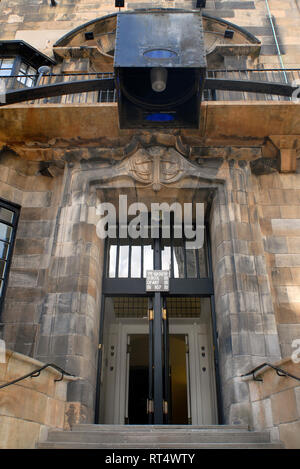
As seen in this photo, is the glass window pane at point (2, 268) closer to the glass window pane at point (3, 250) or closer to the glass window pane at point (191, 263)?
the glass window pane at point (3, 250)

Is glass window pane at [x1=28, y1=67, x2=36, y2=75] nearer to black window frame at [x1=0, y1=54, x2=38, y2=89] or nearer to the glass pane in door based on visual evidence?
black window frame at [x1=0, y1=54, x2=38, y2=89]

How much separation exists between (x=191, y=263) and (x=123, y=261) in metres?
1.62

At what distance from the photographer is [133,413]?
12250 mm

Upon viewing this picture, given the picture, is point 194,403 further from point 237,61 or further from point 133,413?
point 237,61

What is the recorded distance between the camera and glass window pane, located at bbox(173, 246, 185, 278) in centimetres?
871

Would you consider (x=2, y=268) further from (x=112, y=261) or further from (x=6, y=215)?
(x=112, y=261)

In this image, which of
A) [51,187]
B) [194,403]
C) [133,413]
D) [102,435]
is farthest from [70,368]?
[133,413]

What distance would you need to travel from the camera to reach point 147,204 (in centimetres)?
891

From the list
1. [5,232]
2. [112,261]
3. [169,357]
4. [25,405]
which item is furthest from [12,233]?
[169,357]

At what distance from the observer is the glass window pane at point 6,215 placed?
8391 millimetres

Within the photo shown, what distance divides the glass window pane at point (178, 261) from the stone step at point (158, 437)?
389 cm

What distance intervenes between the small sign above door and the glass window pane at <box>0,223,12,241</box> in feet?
10.7

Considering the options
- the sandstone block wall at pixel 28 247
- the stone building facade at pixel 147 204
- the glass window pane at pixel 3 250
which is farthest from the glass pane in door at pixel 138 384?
the glass window pane at pixel 3 250

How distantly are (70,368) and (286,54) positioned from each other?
1042 cm
